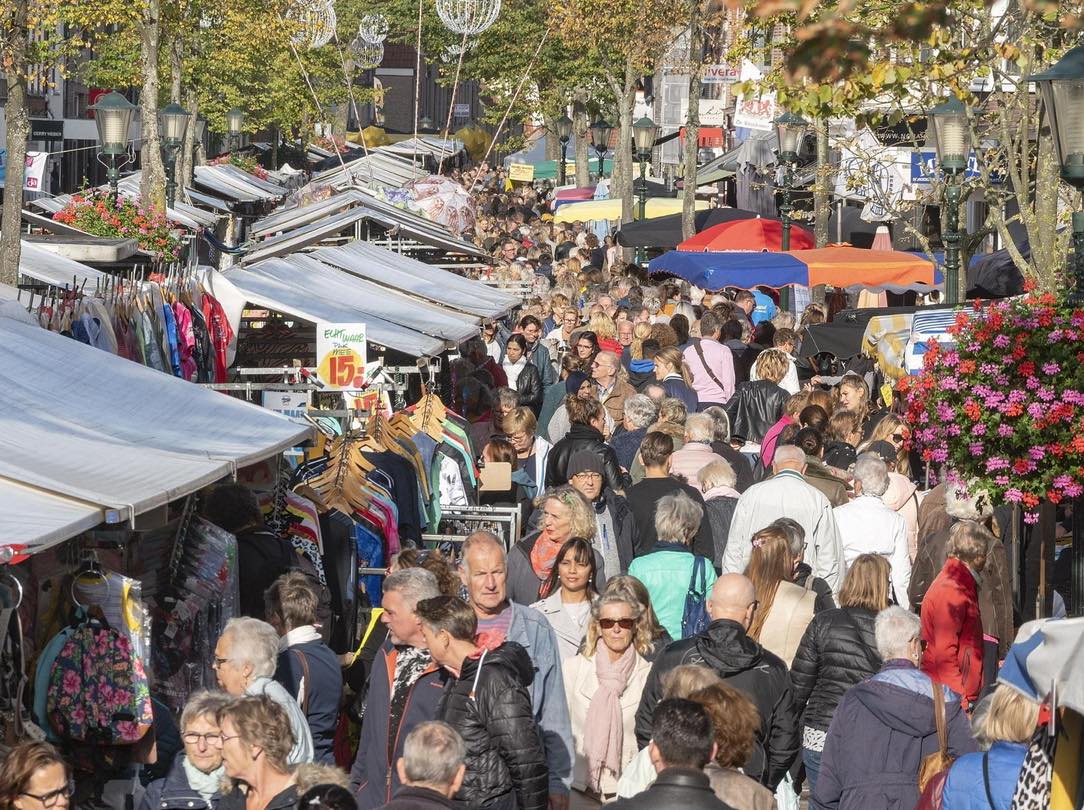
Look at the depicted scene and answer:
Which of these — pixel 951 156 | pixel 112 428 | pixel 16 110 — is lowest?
pixel 112 428

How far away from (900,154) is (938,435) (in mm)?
23335

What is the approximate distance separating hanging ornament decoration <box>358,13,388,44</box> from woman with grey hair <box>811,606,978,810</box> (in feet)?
246

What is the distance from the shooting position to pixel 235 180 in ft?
159

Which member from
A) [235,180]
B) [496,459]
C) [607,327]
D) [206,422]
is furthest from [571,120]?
[206,422]

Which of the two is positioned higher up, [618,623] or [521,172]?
[618,623]

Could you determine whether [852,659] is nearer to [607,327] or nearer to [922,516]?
[922,516]

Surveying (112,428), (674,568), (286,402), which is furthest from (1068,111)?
(286,402)

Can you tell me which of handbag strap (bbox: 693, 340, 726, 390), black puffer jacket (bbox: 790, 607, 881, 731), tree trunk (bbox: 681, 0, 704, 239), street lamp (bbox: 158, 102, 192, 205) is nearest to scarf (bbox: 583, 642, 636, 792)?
black puffer jacket (bbox: 790, 607, 881, 731)

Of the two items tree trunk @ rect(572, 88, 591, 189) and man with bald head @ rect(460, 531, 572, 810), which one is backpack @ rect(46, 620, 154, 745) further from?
tree trunk @ rect(572, 88, 591, 189)

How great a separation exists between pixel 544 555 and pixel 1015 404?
2284 mm

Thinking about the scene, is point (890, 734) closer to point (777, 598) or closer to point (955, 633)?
point (777, 598)

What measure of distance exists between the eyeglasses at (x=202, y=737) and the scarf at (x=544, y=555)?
9.44 ft

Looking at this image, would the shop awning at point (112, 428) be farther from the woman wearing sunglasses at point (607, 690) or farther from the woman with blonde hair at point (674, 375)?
the woman with blonde hair at point (674, 375)

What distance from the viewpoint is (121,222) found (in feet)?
71.8
